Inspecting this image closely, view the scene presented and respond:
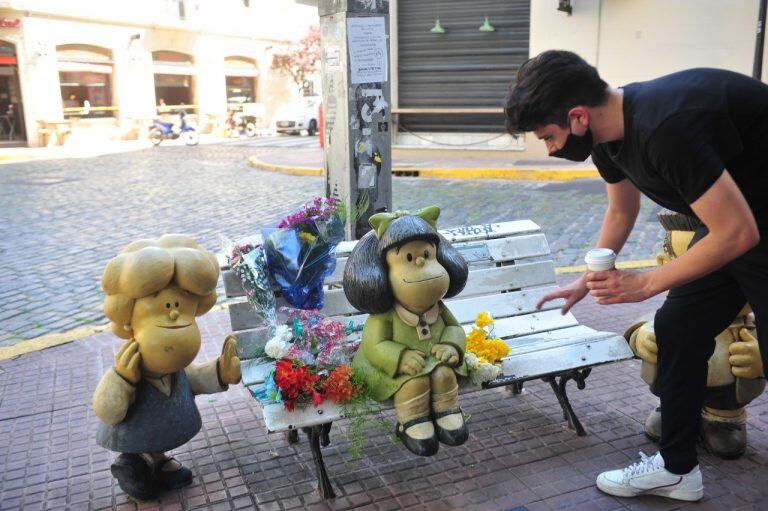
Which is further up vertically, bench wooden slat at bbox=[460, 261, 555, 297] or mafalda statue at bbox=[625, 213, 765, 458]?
bench wooden slat at bbox=[460, 261, 555, 297]

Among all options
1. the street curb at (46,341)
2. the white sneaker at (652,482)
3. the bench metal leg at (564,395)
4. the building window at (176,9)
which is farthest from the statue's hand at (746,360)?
the building window at (176,9)

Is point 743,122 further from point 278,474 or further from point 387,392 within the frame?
point 278,474

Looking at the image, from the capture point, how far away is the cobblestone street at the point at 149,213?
246 inches

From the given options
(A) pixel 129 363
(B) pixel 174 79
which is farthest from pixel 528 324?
(B) pixel 174 79

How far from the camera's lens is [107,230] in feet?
29.1

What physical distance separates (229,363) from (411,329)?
0.79 m

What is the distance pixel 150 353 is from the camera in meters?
2.84

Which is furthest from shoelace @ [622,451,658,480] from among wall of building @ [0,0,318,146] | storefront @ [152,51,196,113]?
storefront @ [152,51,196,113]

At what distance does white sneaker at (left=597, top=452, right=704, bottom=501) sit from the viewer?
286cm

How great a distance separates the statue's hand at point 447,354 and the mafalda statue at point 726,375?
3.08 feet

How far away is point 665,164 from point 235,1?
101 ft

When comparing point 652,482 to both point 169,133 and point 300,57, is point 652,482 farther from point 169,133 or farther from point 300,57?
point 300,57

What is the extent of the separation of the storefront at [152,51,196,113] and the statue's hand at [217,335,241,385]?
2618cm

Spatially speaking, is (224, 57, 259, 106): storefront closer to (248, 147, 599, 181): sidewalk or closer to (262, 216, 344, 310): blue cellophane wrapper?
(248, 147, 599, 181): sidewalk
